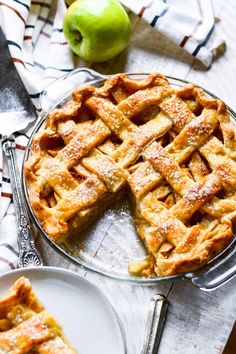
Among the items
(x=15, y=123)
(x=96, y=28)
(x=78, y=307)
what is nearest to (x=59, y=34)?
(x=96, y=28)

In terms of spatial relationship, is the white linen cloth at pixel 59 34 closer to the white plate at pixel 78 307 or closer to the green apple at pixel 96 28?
the green apple at pixel 96 28

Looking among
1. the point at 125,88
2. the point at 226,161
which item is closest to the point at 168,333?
the point at 226,161

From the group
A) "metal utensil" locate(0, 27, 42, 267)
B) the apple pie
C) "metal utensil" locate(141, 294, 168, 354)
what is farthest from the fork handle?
"metal utensil" locate(141, 294, 168, 354)

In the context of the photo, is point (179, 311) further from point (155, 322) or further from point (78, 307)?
point (78, 307)

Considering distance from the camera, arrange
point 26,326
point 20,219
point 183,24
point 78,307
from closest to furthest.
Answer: point 26,326 < point 78,307 < point 20,219 < point 183,24

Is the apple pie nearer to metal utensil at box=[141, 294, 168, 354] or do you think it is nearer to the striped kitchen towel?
metal utensil at box=[141, 294, 168, 354]

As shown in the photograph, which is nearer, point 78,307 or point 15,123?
point 78,307

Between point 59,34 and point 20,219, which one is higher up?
point 59,34
